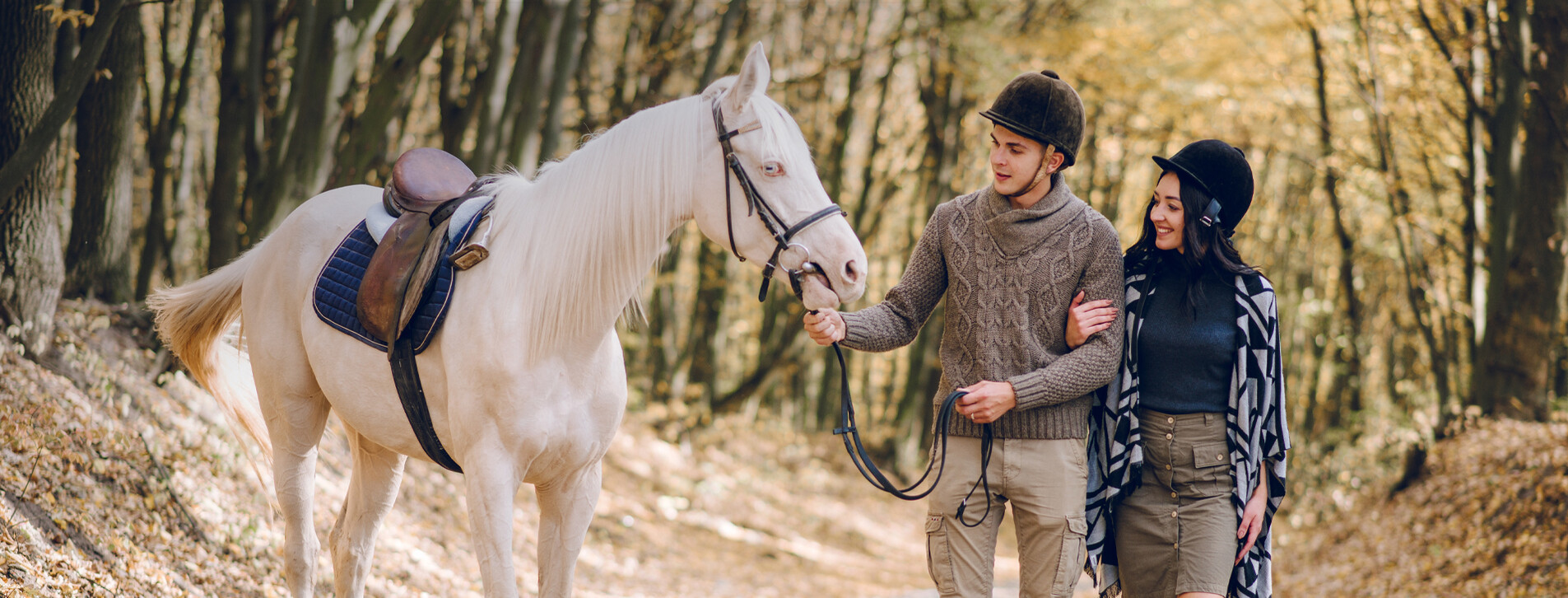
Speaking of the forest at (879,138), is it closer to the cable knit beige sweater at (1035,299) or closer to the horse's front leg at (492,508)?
the horse's front leg at (492,508)

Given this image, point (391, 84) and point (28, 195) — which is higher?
point (391, 84)

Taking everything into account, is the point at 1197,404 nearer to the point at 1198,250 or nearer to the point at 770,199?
the point at 1198,250

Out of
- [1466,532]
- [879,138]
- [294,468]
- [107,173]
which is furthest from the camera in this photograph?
[879,138]

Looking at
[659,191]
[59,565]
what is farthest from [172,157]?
[659,191]

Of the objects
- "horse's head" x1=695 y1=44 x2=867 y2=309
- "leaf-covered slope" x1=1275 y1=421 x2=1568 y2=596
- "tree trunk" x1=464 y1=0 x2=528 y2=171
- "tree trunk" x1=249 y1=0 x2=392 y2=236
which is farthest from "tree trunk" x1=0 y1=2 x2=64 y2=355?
"leaf-covered slope" x1=1275 y1=421 x2=1568 y2=596

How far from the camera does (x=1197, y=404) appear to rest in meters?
2.65

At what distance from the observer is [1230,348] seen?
265 centimetres

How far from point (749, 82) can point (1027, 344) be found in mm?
1021

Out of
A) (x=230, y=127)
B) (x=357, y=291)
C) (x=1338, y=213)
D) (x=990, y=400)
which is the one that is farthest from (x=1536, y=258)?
(x=230, y=127)

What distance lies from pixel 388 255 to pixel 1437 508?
7.19m

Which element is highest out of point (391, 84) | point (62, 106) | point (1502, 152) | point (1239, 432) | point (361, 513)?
point (1502, 152)

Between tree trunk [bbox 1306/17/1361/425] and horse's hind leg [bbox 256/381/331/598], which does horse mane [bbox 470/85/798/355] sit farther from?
tree trunk [bbox 1306/17/1361/425]

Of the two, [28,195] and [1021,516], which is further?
[28,195]

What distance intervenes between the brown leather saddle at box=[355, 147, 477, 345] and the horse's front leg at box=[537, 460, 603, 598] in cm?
63
